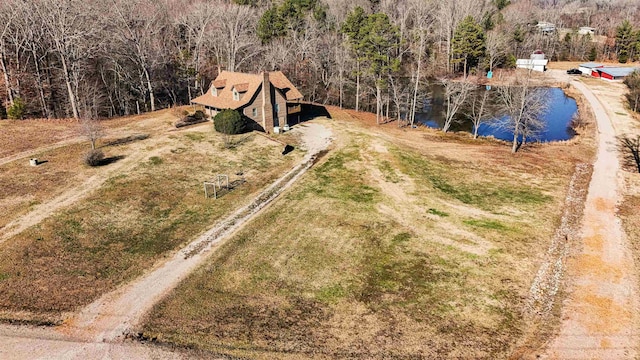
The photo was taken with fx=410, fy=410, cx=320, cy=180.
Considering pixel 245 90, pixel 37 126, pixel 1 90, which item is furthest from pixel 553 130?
pixel 1 90

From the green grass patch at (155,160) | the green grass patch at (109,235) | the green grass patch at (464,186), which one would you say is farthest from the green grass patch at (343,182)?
the green grass patch at (155,160)

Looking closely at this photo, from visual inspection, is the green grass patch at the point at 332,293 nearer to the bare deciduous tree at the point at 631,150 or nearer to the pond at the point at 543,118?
the bare deciduous tree at the point at 631,150

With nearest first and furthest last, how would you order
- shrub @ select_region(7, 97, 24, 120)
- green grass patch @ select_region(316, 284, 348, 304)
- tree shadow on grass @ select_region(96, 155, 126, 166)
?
green grass patch @ select_region(316, 284, 348, 304) < tree shadow on grass @ select_region(96, 155, 126, 166) < shrub @ select_region(7, 97, 24, 120)

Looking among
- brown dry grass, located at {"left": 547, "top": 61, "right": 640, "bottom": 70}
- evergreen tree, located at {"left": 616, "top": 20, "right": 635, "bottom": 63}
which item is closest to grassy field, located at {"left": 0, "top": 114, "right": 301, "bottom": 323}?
brown dry grass, located at {"left": 547, "top": 61, "right": 640, "bottom": 70}

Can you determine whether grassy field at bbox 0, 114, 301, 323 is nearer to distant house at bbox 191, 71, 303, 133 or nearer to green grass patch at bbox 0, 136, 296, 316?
Answer: green grass patch at bbox 0, 136, 296, 316

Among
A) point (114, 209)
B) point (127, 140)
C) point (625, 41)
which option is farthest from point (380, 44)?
point (625, 41)

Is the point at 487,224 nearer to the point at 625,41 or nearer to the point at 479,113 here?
the point at 479,113
